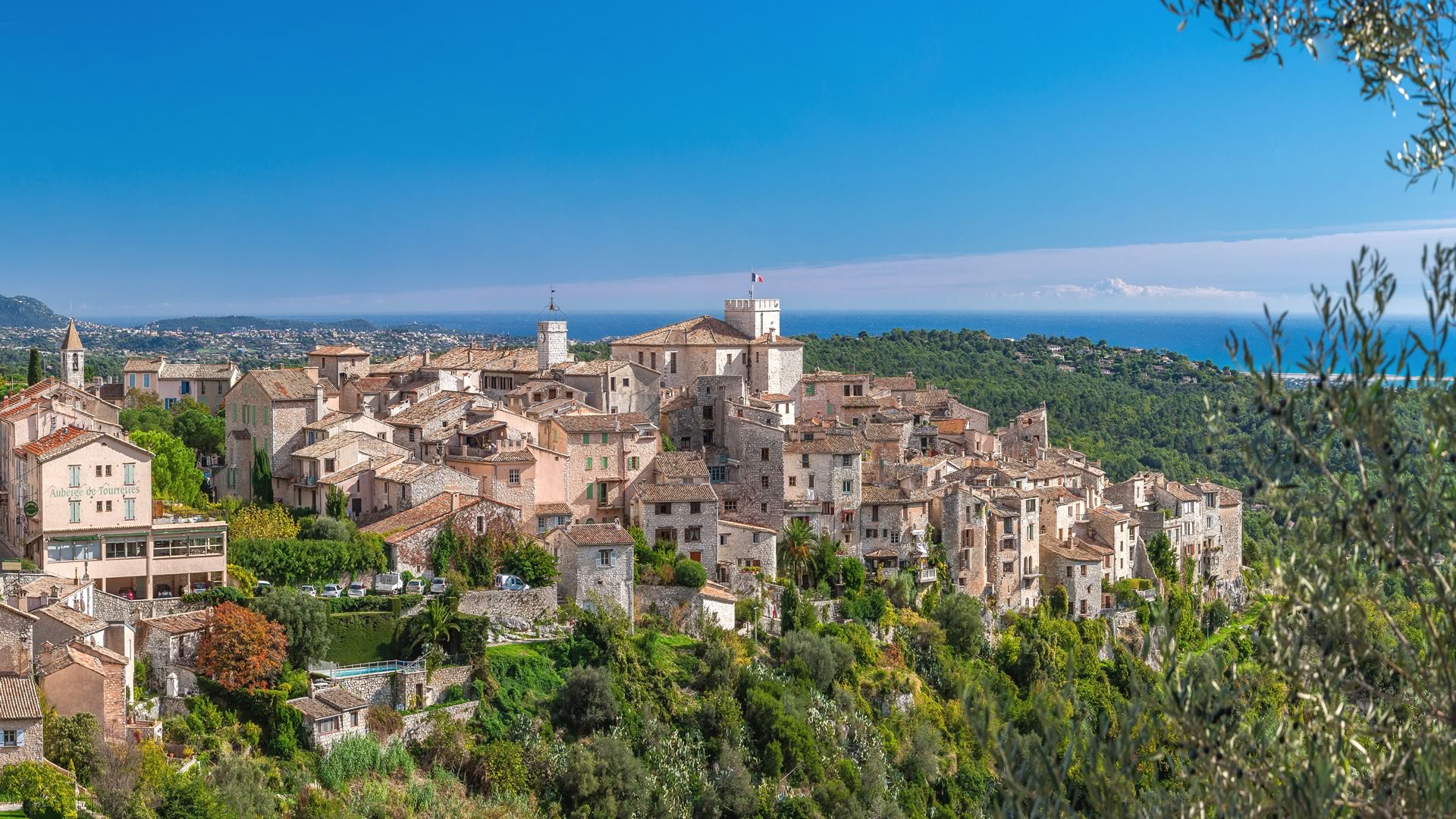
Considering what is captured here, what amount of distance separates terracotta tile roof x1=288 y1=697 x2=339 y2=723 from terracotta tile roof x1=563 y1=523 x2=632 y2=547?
860cm

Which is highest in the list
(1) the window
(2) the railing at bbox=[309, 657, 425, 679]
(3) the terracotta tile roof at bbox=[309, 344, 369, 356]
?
(3) the terracotta tile roof at bbox=[309, 344, 369, 356]

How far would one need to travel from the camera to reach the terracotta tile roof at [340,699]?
29.1 m

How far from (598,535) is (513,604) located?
2.89 m

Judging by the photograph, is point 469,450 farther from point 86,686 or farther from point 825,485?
point 86,686

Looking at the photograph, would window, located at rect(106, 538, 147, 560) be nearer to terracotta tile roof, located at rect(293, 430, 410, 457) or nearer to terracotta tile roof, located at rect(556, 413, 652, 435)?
terracotta tile roof, located at rect(293, 430, 410, 457)

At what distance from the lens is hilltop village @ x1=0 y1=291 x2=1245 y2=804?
30391 mm

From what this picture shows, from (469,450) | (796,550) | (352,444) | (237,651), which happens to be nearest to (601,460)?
(469,450)

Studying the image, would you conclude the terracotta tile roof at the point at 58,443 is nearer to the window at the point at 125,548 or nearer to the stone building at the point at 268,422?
the window at the point at 125,548

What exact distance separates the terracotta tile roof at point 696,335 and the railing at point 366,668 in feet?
77.6

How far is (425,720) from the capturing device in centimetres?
3067

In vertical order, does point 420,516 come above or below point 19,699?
above

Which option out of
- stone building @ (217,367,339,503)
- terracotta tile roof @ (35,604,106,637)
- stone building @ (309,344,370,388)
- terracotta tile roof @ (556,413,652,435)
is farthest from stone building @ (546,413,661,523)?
stone building @ (309,344,370,388)

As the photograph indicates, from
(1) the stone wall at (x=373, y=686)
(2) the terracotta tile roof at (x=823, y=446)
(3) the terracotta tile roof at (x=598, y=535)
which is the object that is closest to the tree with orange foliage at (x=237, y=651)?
(1) the stone wall at (x=373, y=686)

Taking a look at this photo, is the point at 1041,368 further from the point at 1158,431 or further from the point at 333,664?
the point at 333,664
